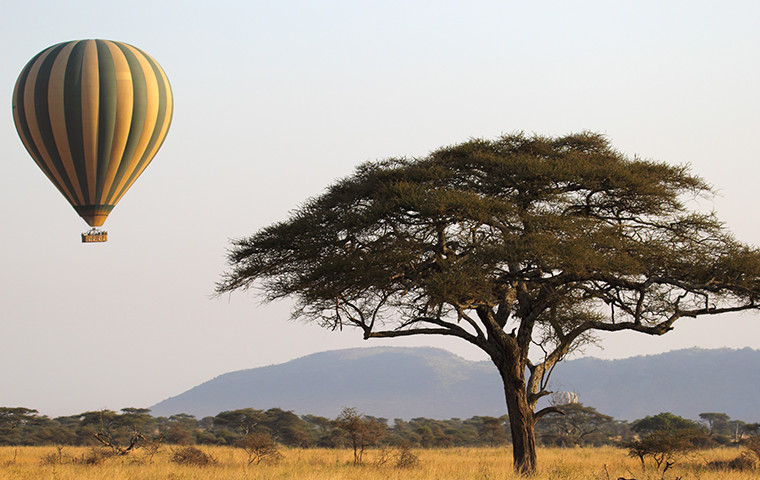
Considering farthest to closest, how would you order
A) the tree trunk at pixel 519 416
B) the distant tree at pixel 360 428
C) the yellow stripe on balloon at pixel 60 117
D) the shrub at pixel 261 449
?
the yellow stripe on balloon at pixel 60 117
the distant tree at pixel 360 428
the shrub at pixel 261 449
the tree trunk at pixel 519 416

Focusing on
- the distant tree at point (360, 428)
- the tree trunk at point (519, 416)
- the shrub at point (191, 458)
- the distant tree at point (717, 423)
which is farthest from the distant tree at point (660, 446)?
the distant tree at point (717, 423)

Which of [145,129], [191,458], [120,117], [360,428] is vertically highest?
[120,117]

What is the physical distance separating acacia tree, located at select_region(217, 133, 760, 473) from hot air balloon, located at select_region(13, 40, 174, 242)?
496 inches

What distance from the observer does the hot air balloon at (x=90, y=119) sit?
3116 centimetres

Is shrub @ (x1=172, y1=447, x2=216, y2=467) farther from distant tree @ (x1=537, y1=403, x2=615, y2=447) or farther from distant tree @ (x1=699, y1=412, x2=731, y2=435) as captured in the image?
distant tree @ (x1=699, y1=412, x2=731, y2=435)

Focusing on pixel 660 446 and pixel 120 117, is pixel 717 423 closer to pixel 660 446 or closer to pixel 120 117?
pixel 660 446

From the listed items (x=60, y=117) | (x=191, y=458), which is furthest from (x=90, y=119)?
(x=191, y=458)

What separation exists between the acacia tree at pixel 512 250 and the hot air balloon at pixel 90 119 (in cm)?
1261

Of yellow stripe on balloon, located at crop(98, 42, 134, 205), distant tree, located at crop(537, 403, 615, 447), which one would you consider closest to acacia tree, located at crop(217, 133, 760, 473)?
yellow stripe on balloon, located at crop(98, 42, 134, 205)

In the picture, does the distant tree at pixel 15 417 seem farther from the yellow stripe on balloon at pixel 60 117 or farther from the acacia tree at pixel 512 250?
the acacia tree at pixel 512 250

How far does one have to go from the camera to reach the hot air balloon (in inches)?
1227

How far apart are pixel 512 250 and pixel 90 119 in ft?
63.9

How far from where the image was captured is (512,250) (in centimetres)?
1697

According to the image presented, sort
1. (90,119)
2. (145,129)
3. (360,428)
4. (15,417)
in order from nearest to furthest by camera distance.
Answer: (360,428) → (90,119) → (145,129) → (15,417)
